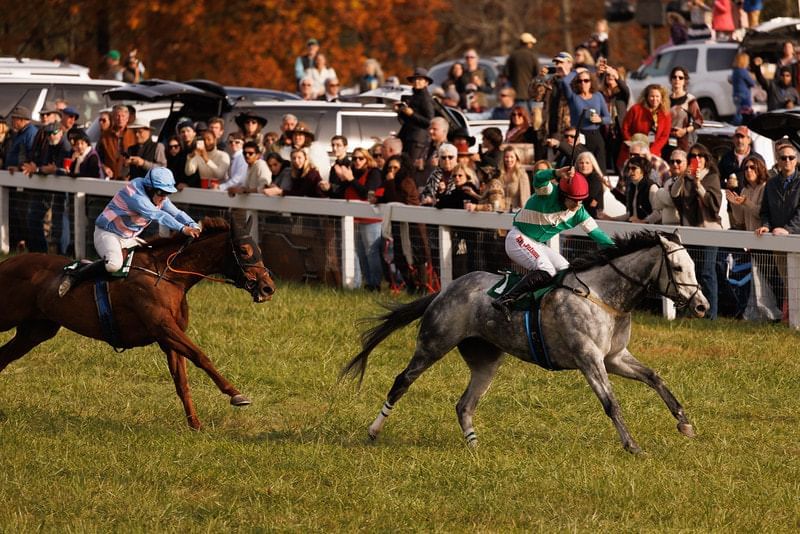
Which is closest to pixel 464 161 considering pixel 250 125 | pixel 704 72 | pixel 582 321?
pixel 250 125

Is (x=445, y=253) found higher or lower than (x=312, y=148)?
lower

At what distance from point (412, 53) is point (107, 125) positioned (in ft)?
79.9

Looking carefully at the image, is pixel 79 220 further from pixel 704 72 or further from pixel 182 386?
pixel 704 72

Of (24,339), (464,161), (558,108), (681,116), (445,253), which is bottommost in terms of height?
(445,253)

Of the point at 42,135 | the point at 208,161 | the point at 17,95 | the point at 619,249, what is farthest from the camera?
the point at 17,95

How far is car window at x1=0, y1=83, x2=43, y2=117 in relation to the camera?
24.3 meters

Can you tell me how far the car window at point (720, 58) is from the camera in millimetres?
28438

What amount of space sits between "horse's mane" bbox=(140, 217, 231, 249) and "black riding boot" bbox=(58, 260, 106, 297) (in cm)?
41

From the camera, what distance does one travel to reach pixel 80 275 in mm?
12172

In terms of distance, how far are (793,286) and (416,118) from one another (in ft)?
18.4

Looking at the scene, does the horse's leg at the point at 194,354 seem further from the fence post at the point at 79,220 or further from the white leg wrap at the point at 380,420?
the fence post at the point at 79,220

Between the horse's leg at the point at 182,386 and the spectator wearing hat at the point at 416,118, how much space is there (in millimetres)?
7284

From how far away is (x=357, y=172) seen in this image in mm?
18172

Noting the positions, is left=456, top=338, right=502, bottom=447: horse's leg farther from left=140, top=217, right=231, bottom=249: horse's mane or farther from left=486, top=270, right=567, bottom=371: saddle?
left=140, top=217, right=231, bottom=249: horse's mane
